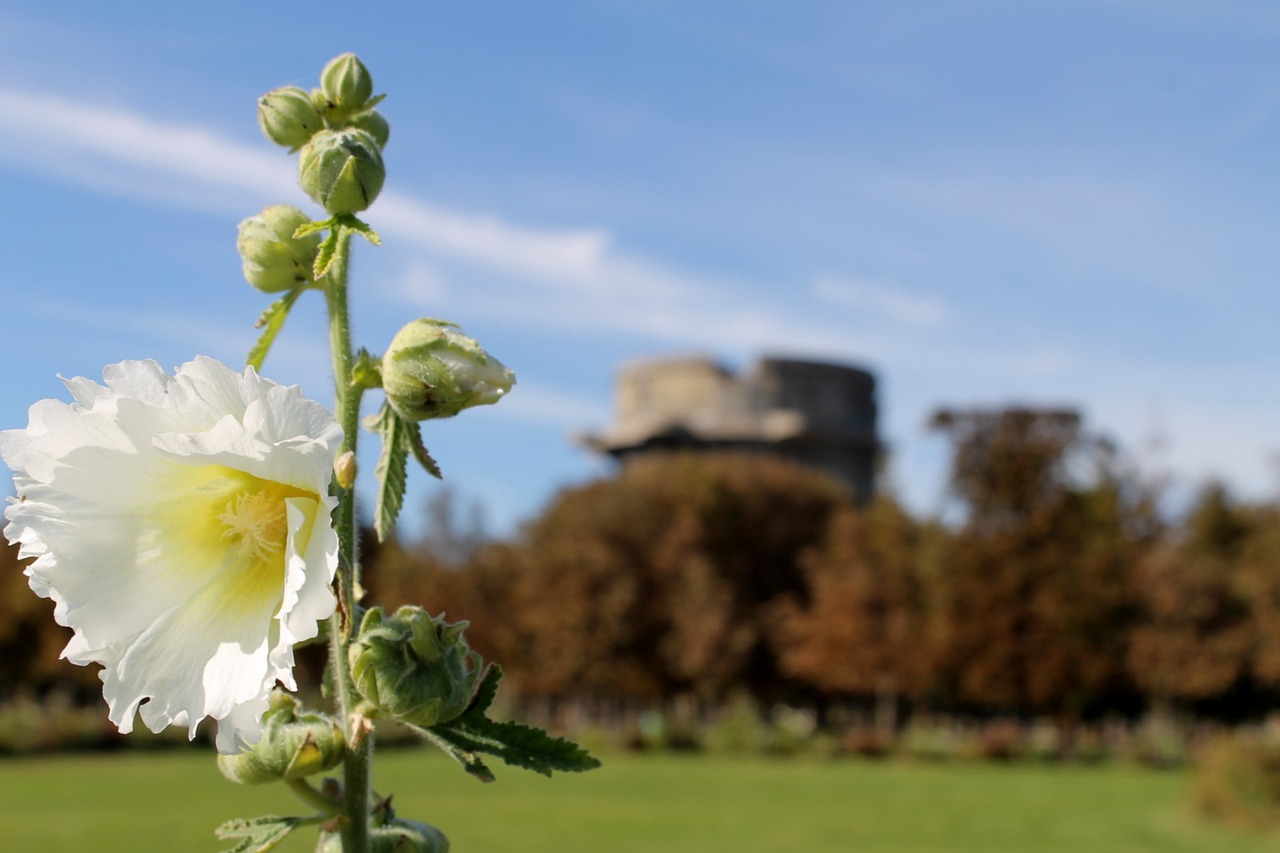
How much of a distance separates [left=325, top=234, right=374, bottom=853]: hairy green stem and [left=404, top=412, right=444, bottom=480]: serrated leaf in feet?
0.20

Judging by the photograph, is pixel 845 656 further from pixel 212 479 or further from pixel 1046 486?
pixel 212 479

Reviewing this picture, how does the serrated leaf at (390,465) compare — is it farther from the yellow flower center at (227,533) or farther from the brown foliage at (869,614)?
the brown foliage at (869,614)

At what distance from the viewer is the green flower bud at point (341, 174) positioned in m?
1.31

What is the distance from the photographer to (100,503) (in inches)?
46.9

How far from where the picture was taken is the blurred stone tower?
47938mm

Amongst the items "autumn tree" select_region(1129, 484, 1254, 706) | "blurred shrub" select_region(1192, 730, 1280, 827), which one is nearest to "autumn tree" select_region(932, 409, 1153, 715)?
"autumn tree" select_region(1129, 484, 1254, 706)

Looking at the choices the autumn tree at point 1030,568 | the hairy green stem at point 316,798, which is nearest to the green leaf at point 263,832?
the hairy green stem at point 316,798

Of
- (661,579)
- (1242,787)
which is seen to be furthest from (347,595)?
(661,579)

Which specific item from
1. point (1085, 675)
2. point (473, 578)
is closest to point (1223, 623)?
point (1085, 675)

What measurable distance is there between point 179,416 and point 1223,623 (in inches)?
1245

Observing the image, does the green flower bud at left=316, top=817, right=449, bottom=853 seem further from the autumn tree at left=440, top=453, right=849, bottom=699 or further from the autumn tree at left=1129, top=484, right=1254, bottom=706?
the autumn tree at left=440, top=453, right=849, bottom=699

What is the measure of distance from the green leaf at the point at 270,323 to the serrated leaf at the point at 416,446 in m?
0.23

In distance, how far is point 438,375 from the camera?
1255mm

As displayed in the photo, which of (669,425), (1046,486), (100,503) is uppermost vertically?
(669,425)
